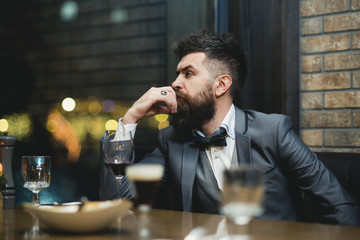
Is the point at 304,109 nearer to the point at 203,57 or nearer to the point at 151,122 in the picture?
the point at 203,57

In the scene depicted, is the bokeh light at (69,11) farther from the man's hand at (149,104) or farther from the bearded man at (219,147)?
the man's hand at (149,104)

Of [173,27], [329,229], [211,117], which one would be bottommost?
[329,229]

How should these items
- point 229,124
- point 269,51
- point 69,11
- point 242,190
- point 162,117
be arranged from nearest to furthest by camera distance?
point 242,190, point 229,124, point 269,51, point 162,117, point 69,11

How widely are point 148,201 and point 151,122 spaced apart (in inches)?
72.5

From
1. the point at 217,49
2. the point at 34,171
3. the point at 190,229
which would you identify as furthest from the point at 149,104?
the point at 190,229

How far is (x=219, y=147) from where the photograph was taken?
191 cm

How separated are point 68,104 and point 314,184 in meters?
2.07

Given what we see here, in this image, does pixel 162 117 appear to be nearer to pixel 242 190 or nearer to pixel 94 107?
pixel 94 107

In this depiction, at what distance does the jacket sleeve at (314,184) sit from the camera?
161 cm

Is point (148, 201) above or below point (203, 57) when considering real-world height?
below

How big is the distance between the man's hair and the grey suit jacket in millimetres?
313

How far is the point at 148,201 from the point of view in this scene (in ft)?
3.34

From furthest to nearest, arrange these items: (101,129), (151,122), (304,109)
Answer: (101,129) < (151,122) < (304,109)

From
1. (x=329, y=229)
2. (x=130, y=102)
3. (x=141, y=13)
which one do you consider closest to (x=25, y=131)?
(x=130, y=102)
